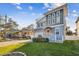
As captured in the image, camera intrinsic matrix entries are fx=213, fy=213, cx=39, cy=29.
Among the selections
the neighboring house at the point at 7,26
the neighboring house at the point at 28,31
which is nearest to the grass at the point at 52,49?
the neighboring house at the point at 28,31

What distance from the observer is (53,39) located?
2877 mm

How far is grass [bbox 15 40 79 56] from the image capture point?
279 cm

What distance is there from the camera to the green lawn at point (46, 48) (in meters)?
2.79

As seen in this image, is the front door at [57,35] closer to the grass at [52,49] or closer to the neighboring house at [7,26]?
the grass at [52,49]

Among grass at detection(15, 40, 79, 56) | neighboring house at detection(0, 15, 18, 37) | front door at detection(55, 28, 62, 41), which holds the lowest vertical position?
grass at detection(15, 40, 79, 56)

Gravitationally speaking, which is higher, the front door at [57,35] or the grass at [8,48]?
the front door at [57,35]

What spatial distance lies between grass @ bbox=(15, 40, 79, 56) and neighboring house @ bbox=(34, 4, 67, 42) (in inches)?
3.5

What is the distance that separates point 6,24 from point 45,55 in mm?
680

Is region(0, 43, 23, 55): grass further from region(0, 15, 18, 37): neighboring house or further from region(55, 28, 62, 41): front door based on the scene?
region(55, 28, 62, 41): front door

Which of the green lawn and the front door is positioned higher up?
the front door

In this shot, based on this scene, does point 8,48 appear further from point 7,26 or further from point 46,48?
point 46,48

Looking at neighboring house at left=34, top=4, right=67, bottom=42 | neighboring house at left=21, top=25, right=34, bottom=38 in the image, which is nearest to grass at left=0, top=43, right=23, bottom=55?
Result: neighboring house at left=21, top=25, right=34, bottom=38

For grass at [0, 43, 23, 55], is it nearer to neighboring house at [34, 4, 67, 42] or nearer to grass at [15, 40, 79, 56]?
grass at [15, 40, 79, 56]

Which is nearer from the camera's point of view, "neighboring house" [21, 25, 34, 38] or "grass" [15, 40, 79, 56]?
"grass" [15, 40, 79, 56]
